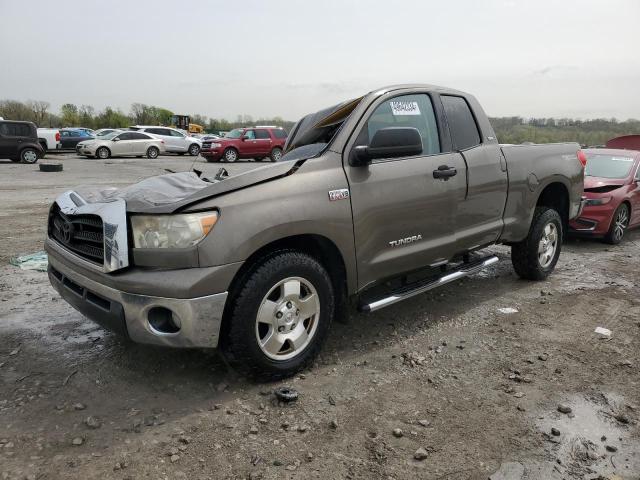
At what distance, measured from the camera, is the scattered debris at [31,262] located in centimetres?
550

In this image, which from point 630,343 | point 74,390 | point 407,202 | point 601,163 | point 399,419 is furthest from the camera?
point 601,163

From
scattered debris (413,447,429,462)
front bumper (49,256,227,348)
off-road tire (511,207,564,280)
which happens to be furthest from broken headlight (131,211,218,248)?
off-road tire (511,207,564,280)

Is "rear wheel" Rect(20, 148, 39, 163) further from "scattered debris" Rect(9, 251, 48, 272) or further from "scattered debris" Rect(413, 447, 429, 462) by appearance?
"scattered debris" Rect(413, 447, 429, 462)

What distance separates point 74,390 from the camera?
10.1 ft

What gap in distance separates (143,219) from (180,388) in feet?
3.58

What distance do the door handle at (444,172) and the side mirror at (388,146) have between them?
1.69 ft

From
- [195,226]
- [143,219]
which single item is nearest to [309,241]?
[195,226]

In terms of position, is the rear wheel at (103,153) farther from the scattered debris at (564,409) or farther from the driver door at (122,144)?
the scattered debris at (564,409)

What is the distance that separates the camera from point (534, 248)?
17.0 ft

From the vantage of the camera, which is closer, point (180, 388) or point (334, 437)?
point (334, 437)

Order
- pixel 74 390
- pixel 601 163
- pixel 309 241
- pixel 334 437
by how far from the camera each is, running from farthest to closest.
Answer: pixel 601 163
pixel 309 241
pixel 74 390
pixel 334 437

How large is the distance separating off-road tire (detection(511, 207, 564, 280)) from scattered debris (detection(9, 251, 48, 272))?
5115mm

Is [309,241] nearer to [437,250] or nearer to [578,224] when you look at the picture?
[437,250]

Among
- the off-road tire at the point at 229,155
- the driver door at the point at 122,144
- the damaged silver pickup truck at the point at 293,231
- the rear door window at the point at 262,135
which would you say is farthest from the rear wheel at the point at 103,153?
the damaged silver pickup truck at the point at 293,231
